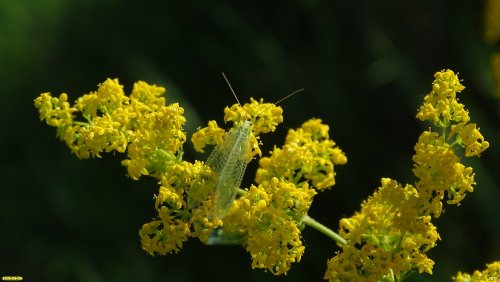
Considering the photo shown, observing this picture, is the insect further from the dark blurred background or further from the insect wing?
the dark blurred background

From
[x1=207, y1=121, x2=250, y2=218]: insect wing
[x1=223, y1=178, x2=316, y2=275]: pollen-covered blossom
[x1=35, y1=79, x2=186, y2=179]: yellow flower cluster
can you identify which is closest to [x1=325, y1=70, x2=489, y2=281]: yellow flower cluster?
[x1=223, y1=178, x2=316, y2=275]: pollen-covered blossom

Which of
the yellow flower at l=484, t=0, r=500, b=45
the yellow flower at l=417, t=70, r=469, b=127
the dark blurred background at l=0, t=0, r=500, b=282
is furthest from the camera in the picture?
the dark blurred background at l=0, t=0, r=500, b=282

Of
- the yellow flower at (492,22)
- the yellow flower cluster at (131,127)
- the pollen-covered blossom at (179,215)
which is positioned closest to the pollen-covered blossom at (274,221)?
the pollen-covered blossom at (179,215)

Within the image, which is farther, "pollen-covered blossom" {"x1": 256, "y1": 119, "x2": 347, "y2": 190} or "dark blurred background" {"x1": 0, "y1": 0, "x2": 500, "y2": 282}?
"dark blurred background" {"x1": 0, "y1": 0, "x2": 500, "y2": 282}

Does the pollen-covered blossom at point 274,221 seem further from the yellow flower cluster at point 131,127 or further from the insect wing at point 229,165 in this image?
the yellow flower cluster at point 131,127

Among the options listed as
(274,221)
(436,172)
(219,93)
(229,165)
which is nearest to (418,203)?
(436,172)

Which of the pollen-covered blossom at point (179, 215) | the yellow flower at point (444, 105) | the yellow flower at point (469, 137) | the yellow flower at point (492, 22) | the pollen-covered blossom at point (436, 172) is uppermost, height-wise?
the yellow flower at point (492, 22)

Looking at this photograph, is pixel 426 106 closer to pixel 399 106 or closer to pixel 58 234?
pixel 399 106
